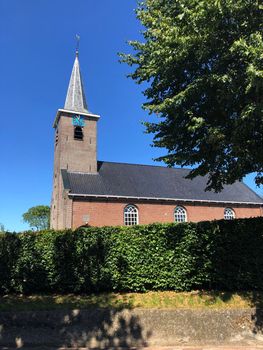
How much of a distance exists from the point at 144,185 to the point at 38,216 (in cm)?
4743

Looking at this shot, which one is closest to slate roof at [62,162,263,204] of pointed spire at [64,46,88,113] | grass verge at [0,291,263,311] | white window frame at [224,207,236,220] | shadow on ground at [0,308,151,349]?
white window frame at [224,207,236,220]

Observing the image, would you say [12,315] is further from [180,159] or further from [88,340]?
[180,159]

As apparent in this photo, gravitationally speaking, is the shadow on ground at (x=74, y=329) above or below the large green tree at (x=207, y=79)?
below

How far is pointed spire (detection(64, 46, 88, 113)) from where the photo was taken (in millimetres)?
35844

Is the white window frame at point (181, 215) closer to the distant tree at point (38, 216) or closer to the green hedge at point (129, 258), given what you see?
the green hedge at point (129, 258)

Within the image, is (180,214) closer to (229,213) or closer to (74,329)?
(229,213)

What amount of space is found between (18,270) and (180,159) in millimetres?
7043

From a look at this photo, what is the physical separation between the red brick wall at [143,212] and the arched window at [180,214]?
1.39 ft

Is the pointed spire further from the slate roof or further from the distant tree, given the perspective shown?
the distant tree

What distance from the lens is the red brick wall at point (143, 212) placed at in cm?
2925

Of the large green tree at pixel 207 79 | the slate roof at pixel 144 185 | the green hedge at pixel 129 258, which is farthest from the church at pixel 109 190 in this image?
the large green tree at pixel 207 79

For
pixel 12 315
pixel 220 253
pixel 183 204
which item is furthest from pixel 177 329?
pixel 183 204

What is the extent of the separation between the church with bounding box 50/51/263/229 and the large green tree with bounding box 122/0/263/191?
752 inches

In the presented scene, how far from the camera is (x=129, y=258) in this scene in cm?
1181
